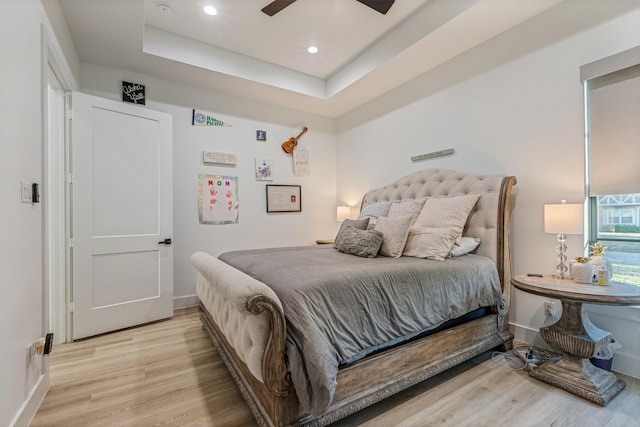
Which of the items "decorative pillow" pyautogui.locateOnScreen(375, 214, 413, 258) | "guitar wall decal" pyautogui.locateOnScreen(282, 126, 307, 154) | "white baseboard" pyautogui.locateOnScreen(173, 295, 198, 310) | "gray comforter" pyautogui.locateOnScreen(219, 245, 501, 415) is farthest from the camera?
"guitar wall decal" pyautogui.locateOnScreen(282, 126, 307, 154)

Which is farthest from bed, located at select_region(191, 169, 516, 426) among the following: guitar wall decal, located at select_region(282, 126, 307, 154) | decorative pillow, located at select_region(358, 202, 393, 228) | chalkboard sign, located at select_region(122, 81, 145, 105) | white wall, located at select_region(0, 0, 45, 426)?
chalkboard sign, located at select_region(122, 81, 145, 105)

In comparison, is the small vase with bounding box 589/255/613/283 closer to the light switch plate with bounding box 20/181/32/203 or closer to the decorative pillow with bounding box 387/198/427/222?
the decorative pillow with bounding box 387/198/427/222

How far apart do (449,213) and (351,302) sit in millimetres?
1488

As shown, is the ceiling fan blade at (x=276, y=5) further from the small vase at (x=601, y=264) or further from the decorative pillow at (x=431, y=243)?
the small vase at (x=601, y=264)

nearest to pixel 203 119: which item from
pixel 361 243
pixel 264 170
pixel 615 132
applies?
pixel 264 170

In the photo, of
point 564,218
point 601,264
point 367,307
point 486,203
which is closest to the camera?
point 367,307

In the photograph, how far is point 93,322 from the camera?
8.82 feet

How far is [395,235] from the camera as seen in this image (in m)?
2.41

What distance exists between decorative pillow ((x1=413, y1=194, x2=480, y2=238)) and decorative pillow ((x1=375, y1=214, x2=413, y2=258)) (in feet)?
0.88

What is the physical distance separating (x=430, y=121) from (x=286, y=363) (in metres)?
2.97

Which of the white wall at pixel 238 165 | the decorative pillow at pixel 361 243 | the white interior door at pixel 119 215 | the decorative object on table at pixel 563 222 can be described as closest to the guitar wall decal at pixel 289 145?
the white wall at pixel 238 165

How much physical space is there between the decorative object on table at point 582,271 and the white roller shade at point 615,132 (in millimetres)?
581

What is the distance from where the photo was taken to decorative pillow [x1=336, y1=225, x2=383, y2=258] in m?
2.34

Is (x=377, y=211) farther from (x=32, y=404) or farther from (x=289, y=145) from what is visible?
(x=32, y=404)
